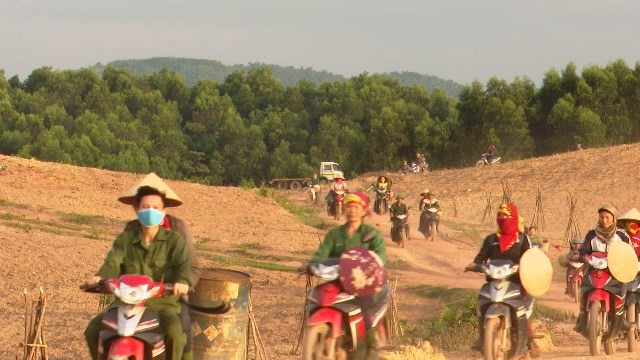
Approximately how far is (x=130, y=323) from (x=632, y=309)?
8228 mm

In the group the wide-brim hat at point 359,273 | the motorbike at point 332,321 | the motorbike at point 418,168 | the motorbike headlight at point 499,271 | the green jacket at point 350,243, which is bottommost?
the motorbike at point 418,168

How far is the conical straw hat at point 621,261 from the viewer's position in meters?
13.9

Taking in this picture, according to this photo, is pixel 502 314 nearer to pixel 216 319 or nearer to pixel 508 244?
pixel 508 244

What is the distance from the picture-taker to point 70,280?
782 inches

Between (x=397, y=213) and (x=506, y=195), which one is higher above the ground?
(x=506, y=195)

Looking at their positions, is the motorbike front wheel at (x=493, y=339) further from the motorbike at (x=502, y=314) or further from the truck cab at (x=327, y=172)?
the truck cab at (x=327, y=172)

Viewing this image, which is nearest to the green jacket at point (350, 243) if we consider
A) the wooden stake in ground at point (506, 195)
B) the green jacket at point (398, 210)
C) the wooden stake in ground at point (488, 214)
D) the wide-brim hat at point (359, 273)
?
the wide-brim hat at point (359, 273)

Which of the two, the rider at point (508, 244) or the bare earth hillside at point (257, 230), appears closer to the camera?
the rider at point (508, 244)

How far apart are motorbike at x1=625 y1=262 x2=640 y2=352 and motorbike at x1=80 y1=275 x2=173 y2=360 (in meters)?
7.92

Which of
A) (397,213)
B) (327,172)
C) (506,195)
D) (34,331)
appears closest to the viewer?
(34,331)

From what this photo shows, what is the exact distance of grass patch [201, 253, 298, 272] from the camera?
2441cm

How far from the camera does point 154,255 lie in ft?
28.2

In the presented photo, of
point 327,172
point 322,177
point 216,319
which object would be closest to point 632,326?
point 216,319

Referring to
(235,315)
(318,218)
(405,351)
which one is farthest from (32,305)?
(318,218)
